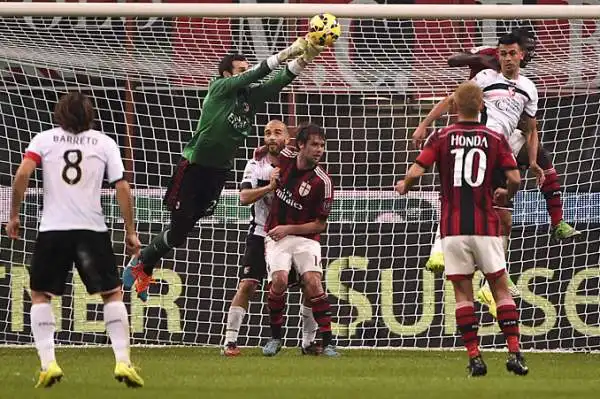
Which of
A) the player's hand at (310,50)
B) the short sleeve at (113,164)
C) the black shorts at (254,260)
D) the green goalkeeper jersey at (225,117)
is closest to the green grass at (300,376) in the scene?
the black shorts at (254,260)

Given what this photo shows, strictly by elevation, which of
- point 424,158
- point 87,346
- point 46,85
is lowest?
point 87,346

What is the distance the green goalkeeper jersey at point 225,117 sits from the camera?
11.7 m

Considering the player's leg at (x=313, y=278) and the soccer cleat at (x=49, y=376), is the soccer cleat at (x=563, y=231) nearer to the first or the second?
the player's leg at (x=313, y=278)

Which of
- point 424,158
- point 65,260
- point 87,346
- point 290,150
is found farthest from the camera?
point 87,346

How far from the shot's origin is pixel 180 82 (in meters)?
13.7

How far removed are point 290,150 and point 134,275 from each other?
1.59 meters

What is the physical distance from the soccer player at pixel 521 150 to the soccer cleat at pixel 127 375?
300 centimetres

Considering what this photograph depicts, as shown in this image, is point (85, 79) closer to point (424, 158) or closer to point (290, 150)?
point (290, 150)

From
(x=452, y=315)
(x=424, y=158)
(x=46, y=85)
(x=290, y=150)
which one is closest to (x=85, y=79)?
(x=46, y=85)

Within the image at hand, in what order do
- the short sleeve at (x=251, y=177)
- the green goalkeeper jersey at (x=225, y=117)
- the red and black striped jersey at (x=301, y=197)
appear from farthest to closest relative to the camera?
the short sleeve at (x=251, y=177) → the red and black striped jersey at (x=301, y=197) → the green goalkeeper jersey at (x=225, y=117)

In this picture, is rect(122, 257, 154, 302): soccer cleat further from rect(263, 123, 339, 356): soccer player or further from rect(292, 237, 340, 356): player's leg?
rect(292, 237, 340, 356): player's leg

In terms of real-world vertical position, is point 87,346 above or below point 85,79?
below

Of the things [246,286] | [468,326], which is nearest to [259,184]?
[246,286]

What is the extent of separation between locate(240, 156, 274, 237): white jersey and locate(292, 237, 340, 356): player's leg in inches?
17.2
